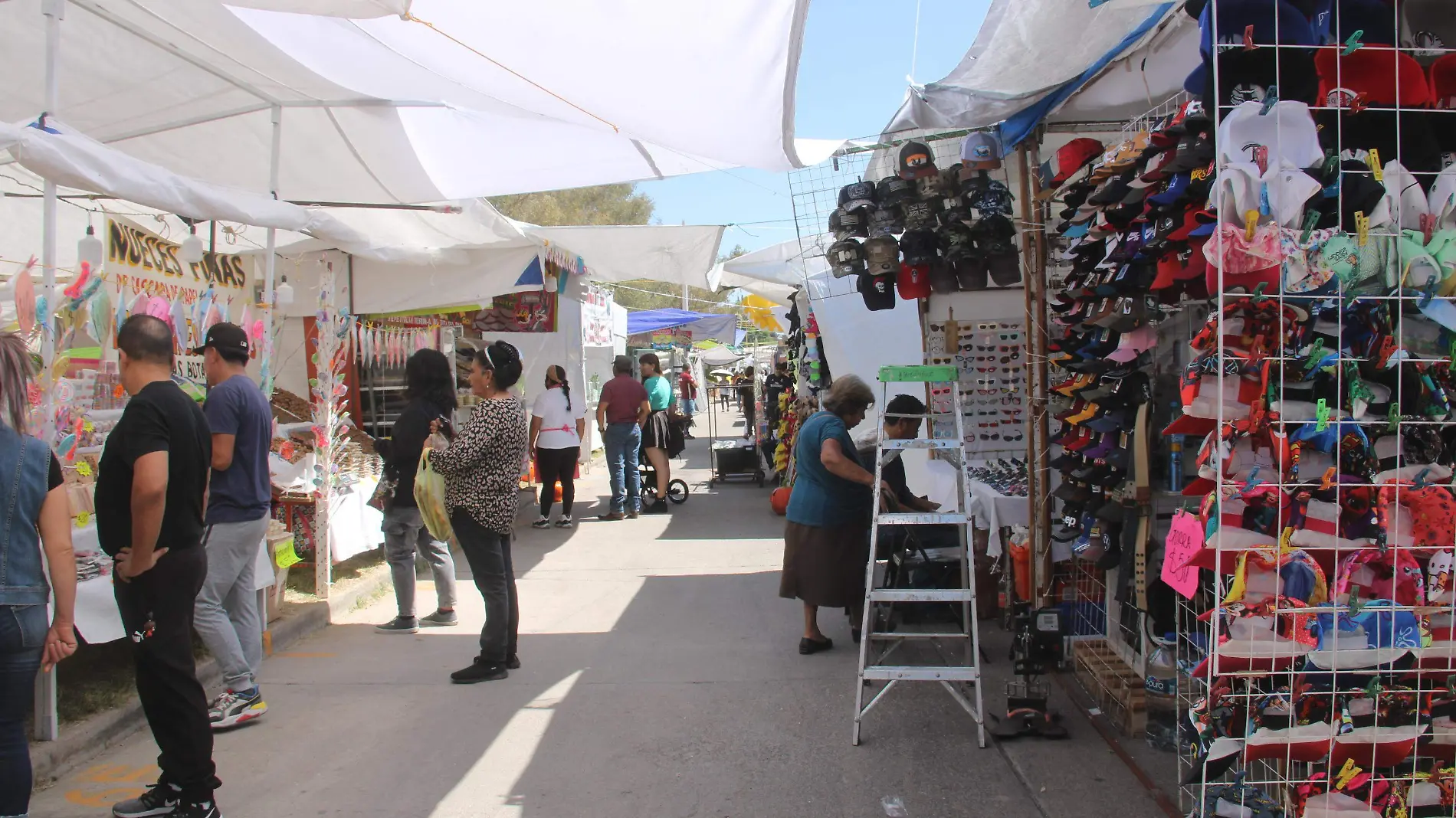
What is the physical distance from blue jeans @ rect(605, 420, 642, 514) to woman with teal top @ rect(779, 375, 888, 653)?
211 inches

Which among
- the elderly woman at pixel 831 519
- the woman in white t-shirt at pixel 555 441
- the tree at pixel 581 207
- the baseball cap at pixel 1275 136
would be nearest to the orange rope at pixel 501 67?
the elderly woman at pixel 831 519

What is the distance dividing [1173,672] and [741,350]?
3088 cm

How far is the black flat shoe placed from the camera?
18.6 ft

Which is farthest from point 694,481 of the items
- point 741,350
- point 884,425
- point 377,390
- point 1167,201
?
point 741,350

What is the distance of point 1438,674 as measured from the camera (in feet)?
8.59

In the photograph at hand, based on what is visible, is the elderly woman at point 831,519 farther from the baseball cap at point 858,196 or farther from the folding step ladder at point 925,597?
the baseball cap at point 858,196

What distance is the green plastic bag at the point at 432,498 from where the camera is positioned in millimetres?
5207

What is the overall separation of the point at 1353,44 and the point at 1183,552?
1448 mm

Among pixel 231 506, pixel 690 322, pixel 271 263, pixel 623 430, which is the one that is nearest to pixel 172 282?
pixel 271 263

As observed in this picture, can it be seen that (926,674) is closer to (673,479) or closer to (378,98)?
(378,98)

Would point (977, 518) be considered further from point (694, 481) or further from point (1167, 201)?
point (694, 481)

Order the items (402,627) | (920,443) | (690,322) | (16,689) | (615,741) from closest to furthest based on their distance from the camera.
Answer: (16,689) → (615,741) → (920,443) → (402,627) → (690,322)

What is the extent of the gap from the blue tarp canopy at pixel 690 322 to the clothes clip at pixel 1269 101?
18.2m

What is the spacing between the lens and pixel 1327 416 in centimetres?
248
